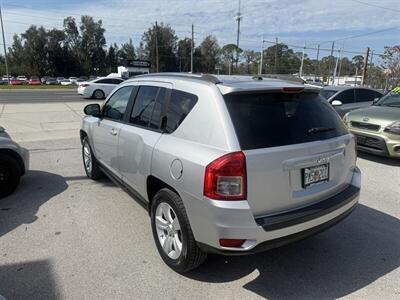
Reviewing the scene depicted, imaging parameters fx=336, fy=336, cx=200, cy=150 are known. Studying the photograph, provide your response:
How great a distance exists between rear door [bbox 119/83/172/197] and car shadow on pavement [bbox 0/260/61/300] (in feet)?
3.77

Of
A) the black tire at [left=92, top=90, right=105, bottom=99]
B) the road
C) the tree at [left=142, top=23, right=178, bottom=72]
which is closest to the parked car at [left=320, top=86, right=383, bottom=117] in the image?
the road

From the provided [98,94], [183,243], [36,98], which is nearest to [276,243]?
[183,243]

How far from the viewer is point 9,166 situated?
186 inches

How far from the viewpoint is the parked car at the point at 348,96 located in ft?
32.5

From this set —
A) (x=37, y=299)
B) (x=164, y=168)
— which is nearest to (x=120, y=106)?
(x=164, y=168)

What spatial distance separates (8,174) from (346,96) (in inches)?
364

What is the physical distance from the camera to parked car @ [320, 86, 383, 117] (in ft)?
32.5

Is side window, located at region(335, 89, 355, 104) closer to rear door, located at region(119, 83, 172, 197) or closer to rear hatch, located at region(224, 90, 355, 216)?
rear hatch, located at region(224, 90, 355, 216)

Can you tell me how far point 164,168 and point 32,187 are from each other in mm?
3209

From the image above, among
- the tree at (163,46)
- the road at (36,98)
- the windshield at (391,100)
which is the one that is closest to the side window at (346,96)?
the windshield at (391,100)

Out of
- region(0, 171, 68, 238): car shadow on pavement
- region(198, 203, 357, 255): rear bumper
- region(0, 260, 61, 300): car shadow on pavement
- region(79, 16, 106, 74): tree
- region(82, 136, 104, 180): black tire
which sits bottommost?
region(0, 171, 68, 238): car shadow on pavement

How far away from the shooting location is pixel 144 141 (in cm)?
336

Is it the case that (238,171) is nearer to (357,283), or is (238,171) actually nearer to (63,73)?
(357,283)

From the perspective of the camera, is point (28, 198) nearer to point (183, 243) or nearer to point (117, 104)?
point (117, 104)
